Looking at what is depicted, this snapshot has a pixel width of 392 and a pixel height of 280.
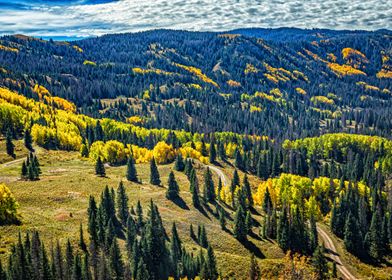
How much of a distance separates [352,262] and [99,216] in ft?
281

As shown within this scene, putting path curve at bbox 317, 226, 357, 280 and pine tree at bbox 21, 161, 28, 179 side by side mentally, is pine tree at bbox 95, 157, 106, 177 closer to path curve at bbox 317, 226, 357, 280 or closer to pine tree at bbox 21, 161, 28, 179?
pine tree at bbox 21, 161, 28, 179

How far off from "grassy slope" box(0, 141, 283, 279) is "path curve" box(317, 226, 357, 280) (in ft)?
62.9

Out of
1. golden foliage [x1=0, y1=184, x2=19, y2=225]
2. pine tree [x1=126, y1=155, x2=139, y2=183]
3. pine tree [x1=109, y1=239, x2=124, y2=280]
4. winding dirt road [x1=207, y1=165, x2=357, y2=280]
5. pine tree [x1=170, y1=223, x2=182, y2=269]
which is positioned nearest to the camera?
pine tree [x1=109, y1=239, x2=124, y2=280]

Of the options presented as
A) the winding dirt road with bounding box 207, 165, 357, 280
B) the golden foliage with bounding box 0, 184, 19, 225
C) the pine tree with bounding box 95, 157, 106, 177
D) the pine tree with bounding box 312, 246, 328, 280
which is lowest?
the winding dirt road with bounding box 207, 165, 357, 280

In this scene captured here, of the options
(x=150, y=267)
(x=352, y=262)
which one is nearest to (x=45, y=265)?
(x=150, y=267)

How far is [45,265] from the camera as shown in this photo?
254ft

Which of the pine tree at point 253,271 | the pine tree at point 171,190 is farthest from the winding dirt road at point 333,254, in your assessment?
the pine tree at point 171,190

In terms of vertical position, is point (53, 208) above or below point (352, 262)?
above

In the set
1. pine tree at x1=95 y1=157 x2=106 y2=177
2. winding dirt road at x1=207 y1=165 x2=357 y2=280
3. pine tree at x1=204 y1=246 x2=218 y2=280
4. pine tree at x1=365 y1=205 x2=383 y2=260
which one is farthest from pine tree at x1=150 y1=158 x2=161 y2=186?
pine tree at x1=365 y1=205 x2=383 y2=260

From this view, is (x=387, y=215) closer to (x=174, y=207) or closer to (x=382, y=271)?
(x=382, y=271)

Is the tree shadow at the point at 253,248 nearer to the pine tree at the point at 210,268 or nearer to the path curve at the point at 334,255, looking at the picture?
the path curve at the point at 334,255

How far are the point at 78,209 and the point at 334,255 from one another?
88453 mm

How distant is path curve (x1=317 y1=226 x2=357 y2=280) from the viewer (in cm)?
11699

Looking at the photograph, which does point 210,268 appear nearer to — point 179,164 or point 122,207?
point 122,207
